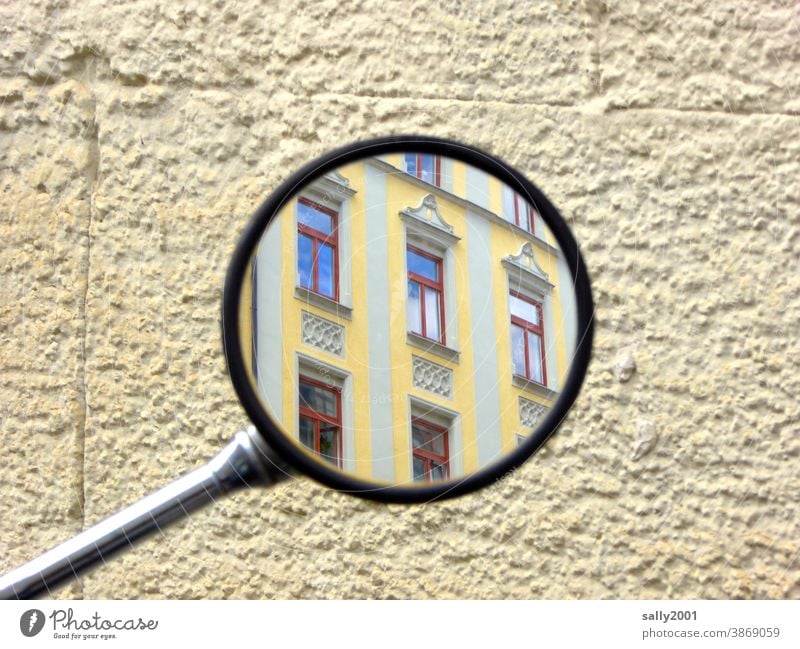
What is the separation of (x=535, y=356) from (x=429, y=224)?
109 mm

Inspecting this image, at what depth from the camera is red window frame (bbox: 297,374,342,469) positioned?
0.41 metres

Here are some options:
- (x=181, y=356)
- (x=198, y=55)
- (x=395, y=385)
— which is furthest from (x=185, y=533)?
(x=198, y=55)

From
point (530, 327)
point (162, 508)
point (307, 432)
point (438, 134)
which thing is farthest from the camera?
point (438, 134)

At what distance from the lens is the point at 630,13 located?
0.74 meters

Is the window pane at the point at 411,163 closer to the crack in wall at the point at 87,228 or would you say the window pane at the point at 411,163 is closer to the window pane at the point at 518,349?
the window pane at the point at 518,349

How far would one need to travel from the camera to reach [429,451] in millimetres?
444

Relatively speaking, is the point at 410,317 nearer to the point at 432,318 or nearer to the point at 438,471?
the point at 432,318

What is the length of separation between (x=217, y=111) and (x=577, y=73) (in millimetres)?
294

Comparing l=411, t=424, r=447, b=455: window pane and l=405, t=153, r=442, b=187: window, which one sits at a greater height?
l=405, t=153, r=442, b=187: window

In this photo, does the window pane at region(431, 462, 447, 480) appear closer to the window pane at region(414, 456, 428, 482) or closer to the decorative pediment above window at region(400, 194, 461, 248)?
the window pane at region(414, 456, 428, 482)

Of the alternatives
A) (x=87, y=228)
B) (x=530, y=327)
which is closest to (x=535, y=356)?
(x=530, y=327)

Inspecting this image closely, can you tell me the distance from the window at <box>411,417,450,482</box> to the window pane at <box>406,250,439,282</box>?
9cm

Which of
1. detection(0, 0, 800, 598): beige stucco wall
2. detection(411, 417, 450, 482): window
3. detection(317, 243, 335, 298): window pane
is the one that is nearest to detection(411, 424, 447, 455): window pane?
detection(411, 417, 450, 482): window

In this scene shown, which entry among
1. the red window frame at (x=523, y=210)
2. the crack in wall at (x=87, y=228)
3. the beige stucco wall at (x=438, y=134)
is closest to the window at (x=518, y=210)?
the red window frame at (x=523, y=210)
